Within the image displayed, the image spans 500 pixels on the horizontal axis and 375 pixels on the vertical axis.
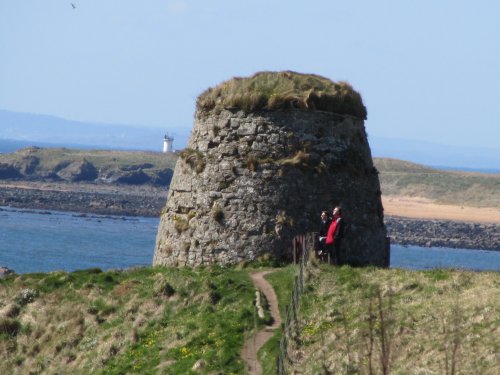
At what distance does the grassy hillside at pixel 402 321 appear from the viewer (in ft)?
57.7

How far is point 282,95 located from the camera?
1125 inches

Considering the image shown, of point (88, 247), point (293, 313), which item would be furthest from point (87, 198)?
A: point (293, 313)

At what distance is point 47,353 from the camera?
79.4 ft

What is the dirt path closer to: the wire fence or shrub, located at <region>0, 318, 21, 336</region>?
the wire fence

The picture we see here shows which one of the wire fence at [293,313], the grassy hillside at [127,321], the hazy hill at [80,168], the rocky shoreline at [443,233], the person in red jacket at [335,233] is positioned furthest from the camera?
the hazy hill at [80,168]

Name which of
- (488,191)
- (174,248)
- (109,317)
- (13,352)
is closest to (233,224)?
(174,248)

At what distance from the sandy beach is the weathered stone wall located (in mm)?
105130

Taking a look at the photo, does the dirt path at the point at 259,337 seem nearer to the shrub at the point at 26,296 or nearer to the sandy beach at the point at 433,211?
the shrub at the point at 26,296

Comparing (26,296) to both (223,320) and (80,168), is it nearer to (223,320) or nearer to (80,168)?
(223,320)

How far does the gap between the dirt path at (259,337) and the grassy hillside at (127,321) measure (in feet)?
0.52

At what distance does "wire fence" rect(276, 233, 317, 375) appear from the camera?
60.4 ft

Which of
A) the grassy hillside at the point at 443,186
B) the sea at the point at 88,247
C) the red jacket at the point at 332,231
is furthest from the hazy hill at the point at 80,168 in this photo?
the red jacket at the point at 332,231

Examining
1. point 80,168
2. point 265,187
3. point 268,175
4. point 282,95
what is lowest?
point 80,168

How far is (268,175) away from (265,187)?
295 millimetres
